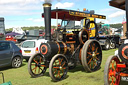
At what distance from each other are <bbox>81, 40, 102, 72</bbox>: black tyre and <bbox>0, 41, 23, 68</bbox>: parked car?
3611mm

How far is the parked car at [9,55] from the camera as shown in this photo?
7098 mm

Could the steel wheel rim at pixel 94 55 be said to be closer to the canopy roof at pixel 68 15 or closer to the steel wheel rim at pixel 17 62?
the canopy roof at pixel 68 15

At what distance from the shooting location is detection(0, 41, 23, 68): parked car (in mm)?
7098

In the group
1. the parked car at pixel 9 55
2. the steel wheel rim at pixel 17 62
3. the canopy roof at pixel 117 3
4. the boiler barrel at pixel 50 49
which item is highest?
the canopy roof at pixel 117 3

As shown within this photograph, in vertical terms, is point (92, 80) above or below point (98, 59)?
below

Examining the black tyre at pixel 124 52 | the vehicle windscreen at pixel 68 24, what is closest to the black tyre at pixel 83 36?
the vehicle windscreen at pixel 68 24

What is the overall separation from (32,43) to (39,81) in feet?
13.3

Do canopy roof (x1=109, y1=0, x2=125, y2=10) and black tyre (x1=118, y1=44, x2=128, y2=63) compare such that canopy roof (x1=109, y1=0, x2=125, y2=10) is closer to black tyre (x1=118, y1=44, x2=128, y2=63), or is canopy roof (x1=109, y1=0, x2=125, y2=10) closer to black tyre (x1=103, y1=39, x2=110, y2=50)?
black tyre (x1=118, y1=44, x2=128, y2=63)

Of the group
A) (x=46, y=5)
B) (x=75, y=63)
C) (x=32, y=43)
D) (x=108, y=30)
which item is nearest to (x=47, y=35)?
(x=46, y=5)

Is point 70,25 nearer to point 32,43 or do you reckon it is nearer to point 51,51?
point 51,51

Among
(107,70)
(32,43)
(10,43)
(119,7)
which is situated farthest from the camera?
(32,43)

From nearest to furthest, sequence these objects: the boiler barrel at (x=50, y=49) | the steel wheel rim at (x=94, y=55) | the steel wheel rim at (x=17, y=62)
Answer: the boiler barrel at (x=50, y=49), the steel wheel rim at (x=94, y=55), the steel wheel rim at (x=17, y=62)

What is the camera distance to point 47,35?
5434mm

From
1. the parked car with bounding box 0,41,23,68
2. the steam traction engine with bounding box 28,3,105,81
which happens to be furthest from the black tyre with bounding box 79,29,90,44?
the parked car with bounding box 0,41,23,68
